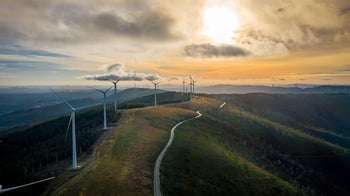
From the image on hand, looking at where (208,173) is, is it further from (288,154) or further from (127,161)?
(288,154)

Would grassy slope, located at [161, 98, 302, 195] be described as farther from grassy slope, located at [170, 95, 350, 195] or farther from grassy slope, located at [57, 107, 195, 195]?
grassy slope, located at [170, 95, 350, 195]

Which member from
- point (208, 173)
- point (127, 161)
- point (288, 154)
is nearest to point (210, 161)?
point (208, 173)

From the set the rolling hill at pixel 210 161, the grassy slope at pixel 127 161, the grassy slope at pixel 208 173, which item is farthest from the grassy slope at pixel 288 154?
the grassy slope at pixel 127 161

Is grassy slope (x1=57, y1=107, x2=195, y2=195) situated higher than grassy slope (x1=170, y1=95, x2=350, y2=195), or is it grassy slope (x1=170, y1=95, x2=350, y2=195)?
grassy slope (x1=57, y1=107, x2=195, y2=195)

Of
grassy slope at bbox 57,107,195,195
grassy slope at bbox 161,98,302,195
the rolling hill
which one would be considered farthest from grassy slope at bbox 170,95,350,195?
grassy slope at bbox 57,107,195,195

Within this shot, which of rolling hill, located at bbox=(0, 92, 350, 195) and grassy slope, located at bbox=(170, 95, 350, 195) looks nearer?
rolling hill, located at bbox=(0, 92, 350, 195)

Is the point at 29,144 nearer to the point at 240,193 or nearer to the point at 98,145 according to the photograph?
the point at 98,145
